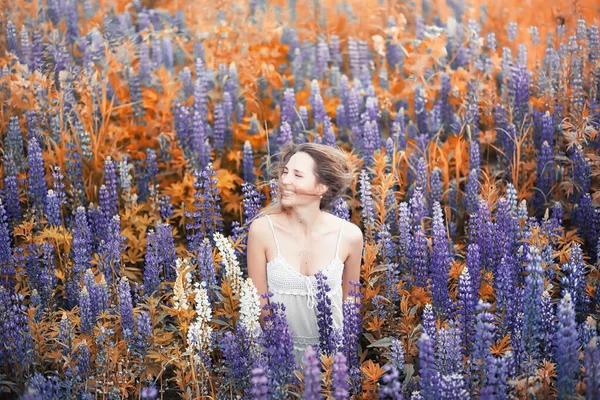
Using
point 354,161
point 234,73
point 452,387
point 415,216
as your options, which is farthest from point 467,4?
point 452,387

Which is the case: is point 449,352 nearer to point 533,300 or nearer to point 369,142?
point 533,300

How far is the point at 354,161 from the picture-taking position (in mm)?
4574

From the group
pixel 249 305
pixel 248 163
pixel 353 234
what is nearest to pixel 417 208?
pixel 353 234

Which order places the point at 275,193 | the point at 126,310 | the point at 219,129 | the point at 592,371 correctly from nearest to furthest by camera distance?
1. the point at 592,371
2. the point at 126,310
3. the point at 275,193
4. the point at 219,129

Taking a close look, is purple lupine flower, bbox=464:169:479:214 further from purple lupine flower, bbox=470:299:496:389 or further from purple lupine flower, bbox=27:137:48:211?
purple lupine flower, bbox=27:137:48:211

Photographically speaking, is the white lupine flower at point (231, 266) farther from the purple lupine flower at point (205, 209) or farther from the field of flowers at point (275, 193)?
the purple lupine flower at point (205, 209)

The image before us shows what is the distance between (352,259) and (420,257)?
0.40m

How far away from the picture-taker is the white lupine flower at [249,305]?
2.85m

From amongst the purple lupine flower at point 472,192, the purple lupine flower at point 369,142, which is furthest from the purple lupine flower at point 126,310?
the purple lupine flower at point 472,192

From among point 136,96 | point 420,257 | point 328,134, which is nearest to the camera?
point 420,257

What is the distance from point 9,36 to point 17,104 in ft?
2.57

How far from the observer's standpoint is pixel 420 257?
372 cm

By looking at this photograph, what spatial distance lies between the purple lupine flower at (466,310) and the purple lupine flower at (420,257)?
52 centimetres

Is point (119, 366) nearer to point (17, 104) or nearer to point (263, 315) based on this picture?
point (263, 315)
